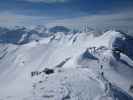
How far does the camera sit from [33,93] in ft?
122

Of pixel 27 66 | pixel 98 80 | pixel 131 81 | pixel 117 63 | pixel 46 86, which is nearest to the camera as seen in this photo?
pixel 46 86

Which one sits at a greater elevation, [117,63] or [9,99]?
[9,99]

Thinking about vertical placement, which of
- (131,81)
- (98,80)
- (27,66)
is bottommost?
(27,66)

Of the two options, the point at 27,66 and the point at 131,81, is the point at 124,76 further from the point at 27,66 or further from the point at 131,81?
the point at 27,66

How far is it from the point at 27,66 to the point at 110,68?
125 m

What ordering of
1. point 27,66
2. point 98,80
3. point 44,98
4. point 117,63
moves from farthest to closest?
point 27,66
point 117,63
point 98,80
point 44,98

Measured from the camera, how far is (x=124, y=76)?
78.0 m

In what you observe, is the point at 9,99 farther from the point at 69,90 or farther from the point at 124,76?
the point at 124,76

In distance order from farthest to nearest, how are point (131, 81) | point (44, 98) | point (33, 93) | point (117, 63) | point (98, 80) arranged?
point (117, 63)
point (131, 81)
point (98, 80)
point (33, 93)
point (44, 98)

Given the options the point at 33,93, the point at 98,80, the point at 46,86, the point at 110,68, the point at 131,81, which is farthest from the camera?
the point at 110,68

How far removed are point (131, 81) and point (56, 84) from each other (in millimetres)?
41668

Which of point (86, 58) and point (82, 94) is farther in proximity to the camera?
point (86, 58)

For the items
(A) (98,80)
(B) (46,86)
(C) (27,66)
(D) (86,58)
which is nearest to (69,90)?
(B) (46,86)

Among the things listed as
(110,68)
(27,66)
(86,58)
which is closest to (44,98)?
(110,68)
